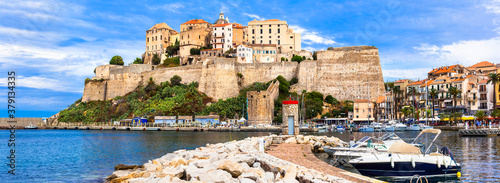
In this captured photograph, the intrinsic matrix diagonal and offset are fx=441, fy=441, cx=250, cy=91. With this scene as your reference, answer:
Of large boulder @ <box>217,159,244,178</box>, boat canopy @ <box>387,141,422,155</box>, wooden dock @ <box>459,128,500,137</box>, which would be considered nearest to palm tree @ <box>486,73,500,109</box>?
wooden dock @ <box>459,128,500,137</box>

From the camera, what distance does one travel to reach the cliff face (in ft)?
175

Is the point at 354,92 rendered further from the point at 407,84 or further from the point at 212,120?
the point at 212,120

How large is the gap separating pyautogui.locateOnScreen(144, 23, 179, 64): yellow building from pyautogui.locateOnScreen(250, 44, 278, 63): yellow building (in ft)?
54.1

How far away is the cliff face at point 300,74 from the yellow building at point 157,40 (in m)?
9.24

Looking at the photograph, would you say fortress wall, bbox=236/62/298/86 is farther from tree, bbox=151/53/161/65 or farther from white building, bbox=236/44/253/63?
tree, bbox=151/53/161/65

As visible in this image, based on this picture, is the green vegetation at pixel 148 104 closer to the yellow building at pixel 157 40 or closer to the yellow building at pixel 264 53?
the yellow building at pixel 264 53

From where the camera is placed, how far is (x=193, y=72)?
5944 cm

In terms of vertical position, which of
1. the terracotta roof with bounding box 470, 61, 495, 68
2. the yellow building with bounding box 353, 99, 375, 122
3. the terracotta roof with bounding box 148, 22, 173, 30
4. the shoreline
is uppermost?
the terracotta roof with bounding box 148, 22, 173, 30

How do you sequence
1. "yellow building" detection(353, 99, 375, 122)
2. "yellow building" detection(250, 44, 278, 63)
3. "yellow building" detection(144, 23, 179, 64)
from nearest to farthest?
"yellow building" detection(353, 99, 375, 122) → "yellow building" detection(250, 44, 278, 63) → "yellow building" detection(144, 23, 179, 64)

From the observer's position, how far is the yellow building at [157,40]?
73.4m

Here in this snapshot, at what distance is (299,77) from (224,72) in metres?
9.68

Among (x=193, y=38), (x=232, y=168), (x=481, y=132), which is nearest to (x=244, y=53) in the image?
(x=193, y=38)

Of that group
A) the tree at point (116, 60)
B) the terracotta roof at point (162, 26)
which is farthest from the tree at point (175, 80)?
the tree at point (116, 60)

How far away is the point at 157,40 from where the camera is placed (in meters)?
74.1
